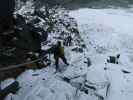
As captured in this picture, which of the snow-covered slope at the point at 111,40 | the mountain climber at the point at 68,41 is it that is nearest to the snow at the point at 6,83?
the snow-covered slope at the point at 111,40

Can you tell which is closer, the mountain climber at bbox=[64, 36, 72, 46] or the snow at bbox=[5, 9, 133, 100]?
the snow at bbox=[5, 9, 133, 100]

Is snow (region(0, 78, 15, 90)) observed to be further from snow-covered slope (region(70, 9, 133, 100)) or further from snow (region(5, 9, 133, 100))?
snow-covered slope (region(70, 9, 133, 100))

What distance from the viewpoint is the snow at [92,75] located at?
27.5 feet

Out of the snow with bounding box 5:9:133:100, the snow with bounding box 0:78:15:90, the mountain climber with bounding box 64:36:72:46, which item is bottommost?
the snow with bounding box 5:9:133:100

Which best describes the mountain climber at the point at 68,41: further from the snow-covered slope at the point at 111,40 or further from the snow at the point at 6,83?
the snow at the point at 6,83

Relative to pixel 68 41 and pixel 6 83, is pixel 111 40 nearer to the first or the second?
pixel 68 41

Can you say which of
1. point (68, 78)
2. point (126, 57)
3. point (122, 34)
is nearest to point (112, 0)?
point (122, 34)

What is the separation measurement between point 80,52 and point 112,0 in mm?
18636

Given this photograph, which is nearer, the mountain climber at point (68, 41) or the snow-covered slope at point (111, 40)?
the snow-covered slope at point (111, 40)

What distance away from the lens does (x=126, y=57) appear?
1456cm

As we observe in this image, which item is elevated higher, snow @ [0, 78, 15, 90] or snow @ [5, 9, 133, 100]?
snow @ [0, 78, 15, 90]

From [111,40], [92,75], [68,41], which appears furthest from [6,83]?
[111,40]

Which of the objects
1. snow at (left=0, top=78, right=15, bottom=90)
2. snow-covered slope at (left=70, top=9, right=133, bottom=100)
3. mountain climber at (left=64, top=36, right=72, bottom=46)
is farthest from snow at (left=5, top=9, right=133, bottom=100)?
mountain climber at (left=64, top=36, right=72, bottom=46)

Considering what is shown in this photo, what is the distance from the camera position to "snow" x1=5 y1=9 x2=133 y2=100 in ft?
27.5
